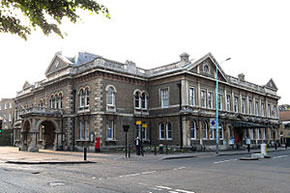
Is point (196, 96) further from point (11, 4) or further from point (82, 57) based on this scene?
point (11, 4)

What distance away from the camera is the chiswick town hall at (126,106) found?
3192cm

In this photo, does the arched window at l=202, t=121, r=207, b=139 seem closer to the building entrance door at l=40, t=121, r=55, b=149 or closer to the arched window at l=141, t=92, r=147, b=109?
the arched window at l=141, t=92, r=147, b=109

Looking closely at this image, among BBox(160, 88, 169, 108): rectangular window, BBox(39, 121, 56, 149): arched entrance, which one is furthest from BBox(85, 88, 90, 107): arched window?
BBox(160, 88, 169, 108): rectangular window

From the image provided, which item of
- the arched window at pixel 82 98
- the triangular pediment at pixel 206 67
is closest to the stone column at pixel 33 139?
the arched window at pixel 82 98

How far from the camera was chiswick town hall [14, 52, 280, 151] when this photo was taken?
3192 centimetres

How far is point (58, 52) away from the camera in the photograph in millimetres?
38875

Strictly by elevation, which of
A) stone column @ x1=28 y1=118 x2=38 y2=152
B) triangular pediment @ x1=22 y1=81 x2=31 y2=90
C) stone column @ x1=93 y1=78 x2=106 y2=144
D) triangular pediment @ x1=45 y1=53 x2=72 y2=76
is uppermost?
triangular pediment @ x1=45 y1=53 x2=72 y2=76

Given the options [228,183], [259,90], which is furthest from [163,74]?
[228,183]

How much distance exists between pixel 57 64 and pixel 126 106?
1188 centimetres

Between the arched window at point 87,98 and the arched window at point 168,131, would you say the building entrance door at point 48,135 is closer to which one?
the arched window at point 87,98

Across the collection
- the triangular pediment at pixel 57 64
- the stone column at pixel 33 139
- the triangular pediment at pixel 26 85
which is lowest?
the stone column at pixel 33 139

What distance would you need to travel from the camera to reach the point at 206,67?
3691 cm

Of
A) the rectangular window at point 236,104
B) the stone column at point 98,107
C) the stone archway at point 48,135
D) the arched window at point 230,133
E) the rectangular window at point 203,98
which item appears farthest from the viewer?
the rectangular window at point 236,104

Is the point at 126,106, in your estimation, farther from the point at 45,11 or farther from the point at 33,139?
the point at 45,11
